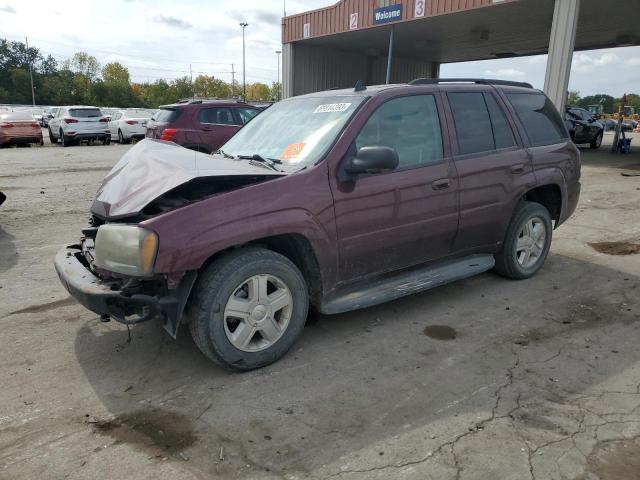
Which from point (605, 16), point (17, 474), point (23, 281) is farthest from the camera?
point (605, 16)

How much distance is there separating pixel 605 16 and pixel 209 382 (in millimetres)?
18872

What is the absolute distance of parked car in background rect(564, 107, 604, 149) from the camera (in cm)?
2019

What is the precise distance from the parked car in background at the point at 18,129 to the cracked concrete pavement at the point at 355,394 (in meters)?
17.7

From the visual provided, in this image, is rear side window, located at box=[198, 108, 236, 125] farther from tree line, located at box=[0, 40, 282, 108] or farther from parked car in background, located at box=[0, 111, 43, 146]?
tree line, located at box=[0, 40, 282, 108]

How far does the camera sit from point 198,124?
37.9ft

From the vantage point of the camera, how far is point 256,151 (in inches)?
160

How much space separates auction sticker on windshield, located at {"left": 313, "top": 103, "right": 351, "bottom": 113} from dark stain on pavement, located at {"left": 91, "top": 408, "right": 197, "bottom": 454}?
243cm

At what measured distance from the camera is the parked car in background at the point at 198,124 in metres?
11.3

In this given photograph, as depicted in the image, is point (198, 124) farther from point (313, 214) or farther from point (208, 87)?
point (208, 87)

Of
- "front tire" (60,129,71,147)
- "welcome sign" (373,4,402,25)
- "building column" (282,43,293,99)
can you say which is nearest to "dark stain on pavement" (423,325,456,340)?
"welcome sign" (373,4,402,25)

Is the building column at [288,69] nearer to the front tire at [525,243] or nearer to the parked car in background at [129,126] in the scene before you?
the parked car in background at [129,126]

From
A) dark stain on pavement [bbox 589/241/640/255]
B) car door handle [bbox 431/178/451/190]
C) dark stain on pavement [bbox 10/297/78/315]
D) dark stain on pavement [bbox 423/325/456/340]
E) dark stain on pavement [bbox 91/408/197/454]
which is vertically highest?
car door handle [bbox 431/178/451/190]

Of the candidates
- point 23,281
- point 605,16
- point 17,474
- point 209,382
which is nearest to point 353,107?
point 209,382

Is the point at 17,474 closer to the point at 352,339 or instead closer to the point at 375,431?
the point at 375,431
